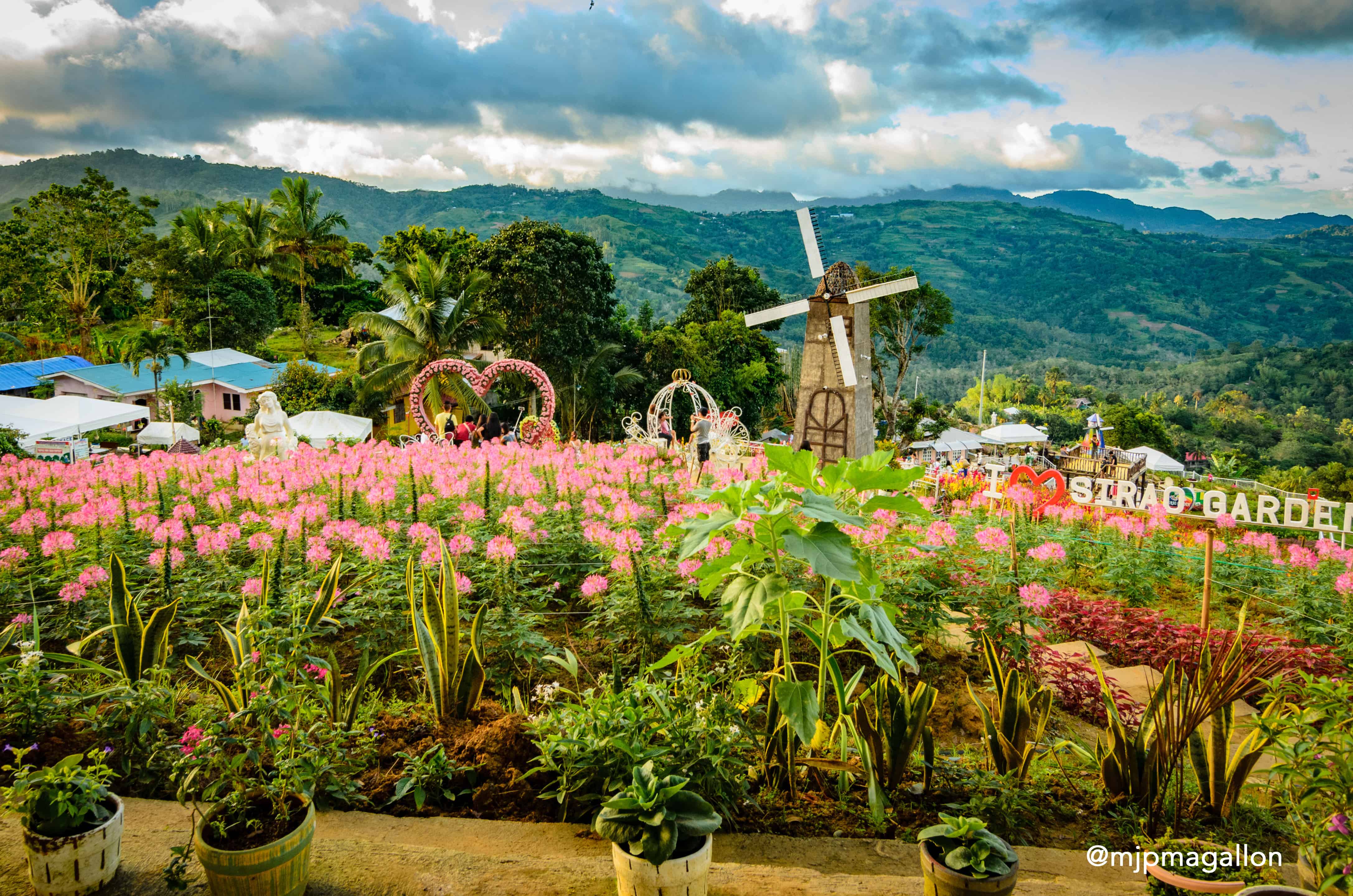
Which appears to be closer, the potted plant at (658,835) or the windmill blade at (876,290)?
the potted plant at (658,835)

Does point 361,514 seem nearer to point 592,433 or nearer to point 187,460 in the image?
point 187,460

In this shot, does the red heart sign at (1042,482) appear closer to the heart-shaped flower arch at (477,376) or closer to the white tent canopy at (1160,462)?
the heart-shaped flower arch at (477,376)

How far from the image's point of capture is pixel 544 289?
23.3 m

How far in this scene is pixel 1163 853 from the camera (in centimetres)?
203

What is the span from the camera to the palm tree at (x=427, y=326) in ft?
70.9

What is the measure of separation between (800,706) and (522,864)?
0.96m

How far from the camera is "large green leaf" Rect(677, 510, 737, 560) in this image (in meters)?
2.05

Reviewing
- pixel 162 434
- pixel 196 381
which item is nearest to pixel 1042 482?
pixel 162 434

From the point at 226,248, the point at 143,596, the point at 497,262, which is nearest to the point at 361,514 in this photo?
the point at 143,596

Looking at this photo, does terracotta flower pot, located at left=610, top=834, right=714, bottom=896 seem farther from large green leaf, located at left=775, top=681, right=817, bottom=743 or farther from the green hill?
the green hill

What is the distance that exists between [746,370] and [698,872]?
30.4m

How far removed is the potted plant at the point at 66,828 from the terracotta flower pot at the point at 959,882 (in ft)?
7.51

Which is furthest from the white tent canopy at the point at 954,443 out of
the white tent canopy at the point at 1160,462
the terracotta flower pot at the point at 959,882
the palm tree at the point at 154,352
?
the terracotta flower pot at the point at 959,882

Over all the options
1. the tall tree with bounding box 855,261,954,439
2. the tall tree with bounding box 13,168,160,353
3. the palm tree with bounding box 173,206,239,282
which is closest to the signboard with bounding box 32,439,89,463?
the tall tree with bounding box 13,168,160,353
